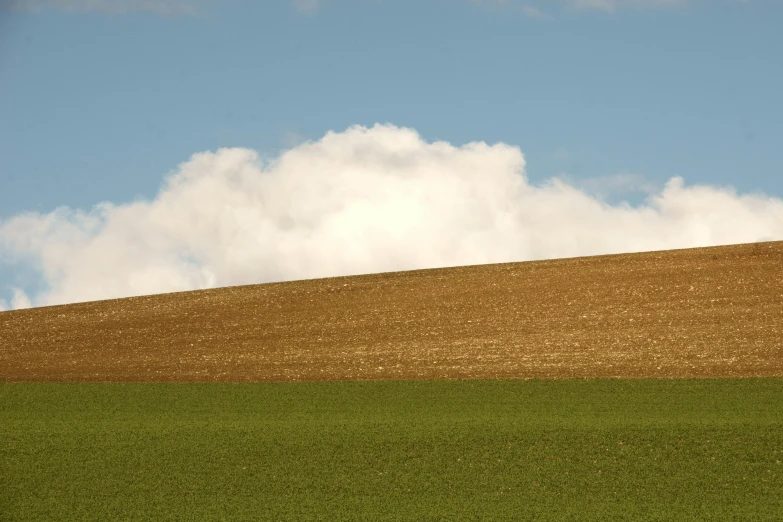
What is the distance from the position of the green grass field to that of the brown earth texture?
7.20 ft

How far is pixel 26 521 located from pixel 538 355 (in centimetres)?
1442

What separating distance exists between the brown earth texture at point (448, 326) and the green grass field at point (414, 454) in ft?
7.20

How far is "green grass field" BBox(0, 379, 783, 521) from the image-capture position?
45.9 feet

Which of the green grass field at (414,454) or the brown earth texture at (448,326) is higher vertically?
the brown earth texture at (448,326)

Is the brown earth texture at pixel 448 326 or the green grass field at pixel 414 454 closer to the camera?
the green grass field at pixel 414 454

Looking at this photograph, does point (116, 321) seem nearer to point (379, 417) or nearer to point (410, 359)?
point (410, 359)

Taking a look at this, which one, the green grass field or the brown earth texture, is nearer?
the green grass field

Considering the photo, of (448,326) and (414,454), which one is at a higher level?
(448,326)

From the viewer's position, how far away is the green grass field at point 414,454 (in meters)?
14.0

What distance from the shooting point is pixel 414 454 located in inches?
640

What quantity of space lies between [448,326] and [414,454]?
38.1 feet

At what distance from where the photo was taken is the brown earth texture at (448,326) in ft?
79.1

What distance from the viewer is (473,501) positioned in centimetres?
1409

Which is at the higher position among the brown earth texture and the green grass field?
the brown earth texture
